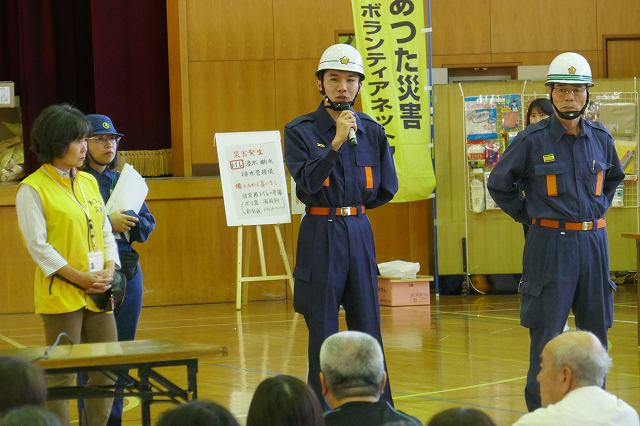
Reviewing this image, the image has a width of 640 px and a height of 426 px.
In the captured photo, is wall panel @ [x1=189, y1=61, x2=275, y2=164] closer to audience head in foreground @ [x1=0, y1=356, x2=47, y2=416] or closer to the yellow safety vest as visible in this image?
the yellow safety vest

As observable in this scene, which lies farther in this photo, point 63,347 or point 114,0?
point 114,0

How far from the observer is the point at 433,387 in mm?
6102

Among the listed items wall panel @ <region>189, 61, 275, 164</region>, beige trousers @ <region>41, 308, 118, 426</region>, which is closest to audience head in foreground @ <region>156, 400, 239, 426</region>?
beige trousers @ <region>41, 308, 118, 426</region>

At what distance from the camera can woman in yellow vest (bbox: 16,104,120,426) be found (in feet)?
14.5

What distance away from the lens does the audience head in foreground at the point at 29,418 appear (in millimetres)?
2119

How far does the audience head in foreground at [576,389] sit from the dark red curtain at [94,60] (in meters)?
8.69

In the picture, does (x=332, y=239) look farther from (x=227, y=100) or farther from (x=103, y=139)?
(x=227, y=100)

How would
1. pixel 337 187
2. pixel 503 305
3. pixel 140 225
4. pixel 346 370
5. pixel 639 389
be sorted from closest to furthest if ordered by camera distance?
pixel 346 370 → pixel 337 187 → pixel 140 225 → pixel 639 389 → pixel 503 305

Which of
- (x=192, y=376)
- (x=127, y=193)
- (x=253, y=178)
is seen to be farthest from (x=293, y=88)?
(x=192, y=376)

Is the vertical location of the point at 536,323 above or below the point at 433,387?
above

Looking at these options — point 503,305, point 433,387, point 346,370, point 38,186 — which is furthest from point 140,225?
point 503,305

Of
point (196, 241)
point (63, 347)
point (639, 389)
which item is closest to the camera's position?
point (63, 347)

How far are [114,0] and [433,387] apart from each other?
262 inches

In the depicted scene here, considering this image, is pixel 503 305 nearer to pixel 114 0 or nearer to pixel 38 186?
pixel 114 0
